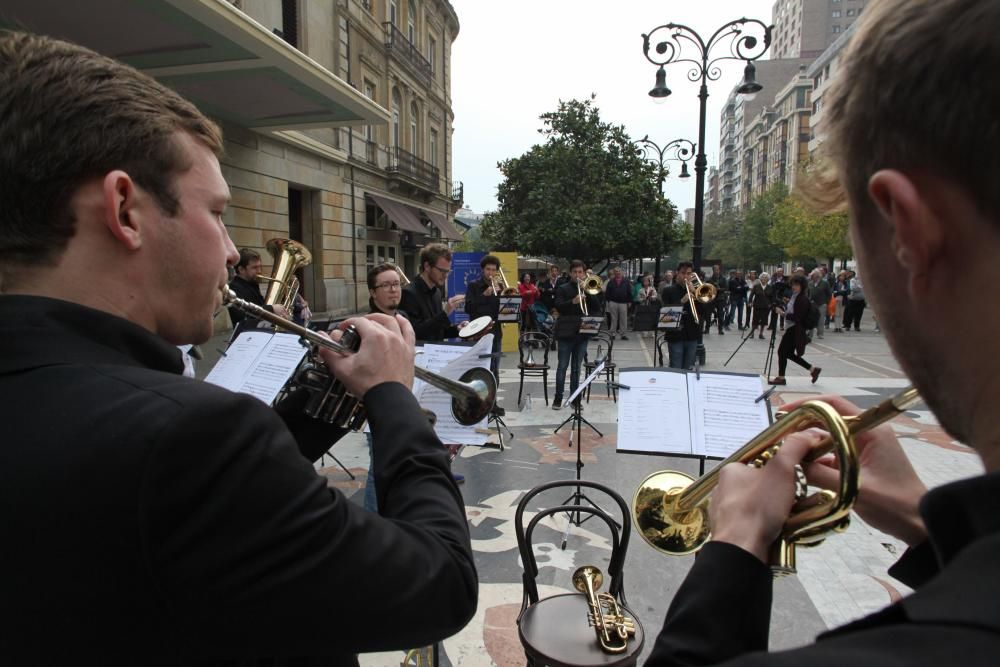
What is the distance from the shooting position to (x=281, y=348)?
123 inches

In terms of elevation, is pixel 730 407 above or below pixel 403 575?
below

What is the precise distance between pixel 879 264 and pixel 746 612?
0.56 meters

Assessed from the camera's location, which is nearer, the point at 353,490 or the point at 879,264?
the point at 879,264

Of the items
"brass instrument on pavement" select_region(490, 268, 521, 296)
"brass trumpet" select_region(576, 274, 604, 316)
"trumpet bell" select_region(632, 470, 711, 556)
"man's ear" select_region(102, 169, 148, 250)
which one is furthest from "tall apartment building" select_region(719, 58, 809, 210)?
"man's ear" select_region(102, 169, 148, 250)

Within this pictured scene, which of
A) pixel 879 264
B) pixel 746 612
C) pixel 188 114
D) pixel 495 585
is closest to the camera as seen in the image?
pixel 879 264

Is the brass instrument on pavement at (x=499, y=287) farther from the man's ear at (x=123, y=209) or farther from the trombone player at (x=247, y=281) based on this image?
the man's ear at (x=123, y=209)

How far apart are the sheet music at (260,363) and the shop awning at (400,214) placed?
739 inches

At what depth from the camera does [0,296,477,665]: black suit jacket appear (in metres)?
0.70

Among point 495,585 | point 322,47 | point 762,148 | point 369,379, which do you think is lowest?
point 495,585

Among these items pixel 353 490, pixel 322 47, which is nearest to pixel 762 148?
pixel 322 47

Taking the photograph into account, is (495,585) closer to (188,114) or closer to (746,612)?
(746,612)

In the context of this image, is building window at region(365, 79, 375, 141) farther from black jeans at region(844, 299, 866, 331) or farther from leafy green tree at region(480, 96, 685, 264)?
black jeans at region(844, 299, 866, 331)

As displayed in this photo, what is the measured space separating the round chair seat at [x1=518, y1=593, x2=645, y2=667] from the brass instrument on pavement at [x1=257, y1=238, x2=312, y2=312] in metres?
3.86

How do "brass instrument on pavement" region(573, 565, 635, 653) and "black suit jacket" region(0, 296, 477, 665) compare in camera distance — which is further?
"brass instrument on pavement" region(573, 565, 635, 653)
